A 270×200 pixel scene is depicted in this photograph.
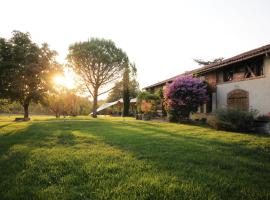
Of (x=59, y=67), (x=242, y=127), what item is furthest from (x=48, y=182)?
(x=59, y=67)

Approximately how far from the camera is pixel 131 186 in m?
3.03

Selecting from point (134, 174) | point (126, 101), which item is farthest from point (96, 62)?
point (134, 174)

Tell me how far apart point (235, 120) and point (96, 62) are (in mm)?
23517

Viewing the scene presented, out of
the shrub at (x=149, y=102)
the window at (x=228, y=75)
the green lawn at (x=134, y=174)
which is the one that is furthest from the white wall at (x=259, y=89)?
the shrub at (x=149, y=102)

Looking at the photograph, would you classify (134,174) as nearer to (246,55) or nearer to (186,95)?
(186,95)

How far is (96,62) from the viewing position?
29.0 meters

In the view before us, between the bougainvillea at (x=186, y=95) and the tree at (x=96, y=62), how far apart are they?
17.2 metres

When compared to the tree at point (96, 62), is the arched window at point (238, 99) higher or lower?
lower

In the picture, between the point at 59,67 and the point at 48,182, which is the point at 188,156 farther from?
the point at 59,67

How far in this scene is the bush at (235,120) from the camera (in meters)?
10.2

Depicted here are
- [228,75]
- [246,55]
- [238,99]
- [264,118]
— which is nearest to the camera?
[264,118]

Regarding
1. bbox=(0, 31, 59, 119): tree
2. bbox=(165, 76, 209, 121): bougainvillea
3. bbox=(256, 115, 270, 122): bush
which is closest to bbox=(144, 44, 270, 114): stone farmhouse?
bbox=(256, 115, 270, 122): bush

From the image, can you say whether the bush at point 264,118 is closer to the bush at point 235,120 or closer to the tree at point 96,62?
the bush at point 235,120

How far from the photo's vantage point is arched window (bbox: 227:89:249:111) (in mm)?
12461
